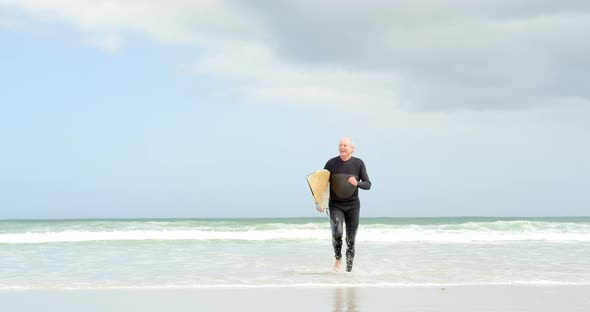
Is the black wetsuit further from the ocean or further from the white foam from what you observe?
the white foam

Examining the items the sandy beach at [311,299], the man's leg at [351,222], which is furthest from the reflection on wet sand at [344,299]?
the man's leg at [351,222]

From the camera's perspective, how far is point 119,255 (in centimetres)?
1349

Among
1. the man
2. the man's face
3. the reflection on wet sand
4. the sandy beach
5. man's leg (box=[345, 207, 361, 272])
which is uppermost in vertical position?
the man's face

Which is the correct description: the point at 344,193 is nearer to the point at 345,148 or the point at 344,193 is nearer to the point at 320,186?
the point at 320,186

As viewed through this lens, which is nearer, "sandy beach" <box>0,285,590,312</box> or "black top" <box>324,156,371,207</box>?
"sandy beach" <box>0,285,590,312</box>

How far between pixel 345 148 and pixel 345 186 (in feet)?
1.80

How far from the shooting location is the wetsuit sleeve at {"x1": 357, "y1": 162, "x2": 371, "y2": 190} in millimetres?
8680

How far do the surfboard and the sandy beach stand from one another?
1706mm

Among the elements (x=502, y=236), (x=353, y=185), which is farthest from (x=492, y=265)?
(x=502, y=236)

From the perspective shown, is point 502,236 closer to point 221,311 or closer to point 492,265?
point 492,265

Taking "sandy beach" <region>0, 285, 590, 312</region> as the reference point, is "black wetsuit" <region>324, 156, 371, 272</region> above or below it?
above

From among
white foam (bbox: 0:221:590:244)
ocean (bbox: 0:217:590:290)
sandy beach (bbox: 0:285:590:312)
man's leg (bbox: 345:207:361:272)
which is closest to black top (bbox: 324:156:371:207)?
man's leg (bbox: 345:207:361:272)

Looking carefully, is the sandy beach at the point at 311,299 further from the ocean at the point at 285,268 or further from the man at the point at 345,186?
the man at the point at 345,186

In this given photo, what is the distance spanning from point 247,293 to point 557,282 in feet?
14.0
